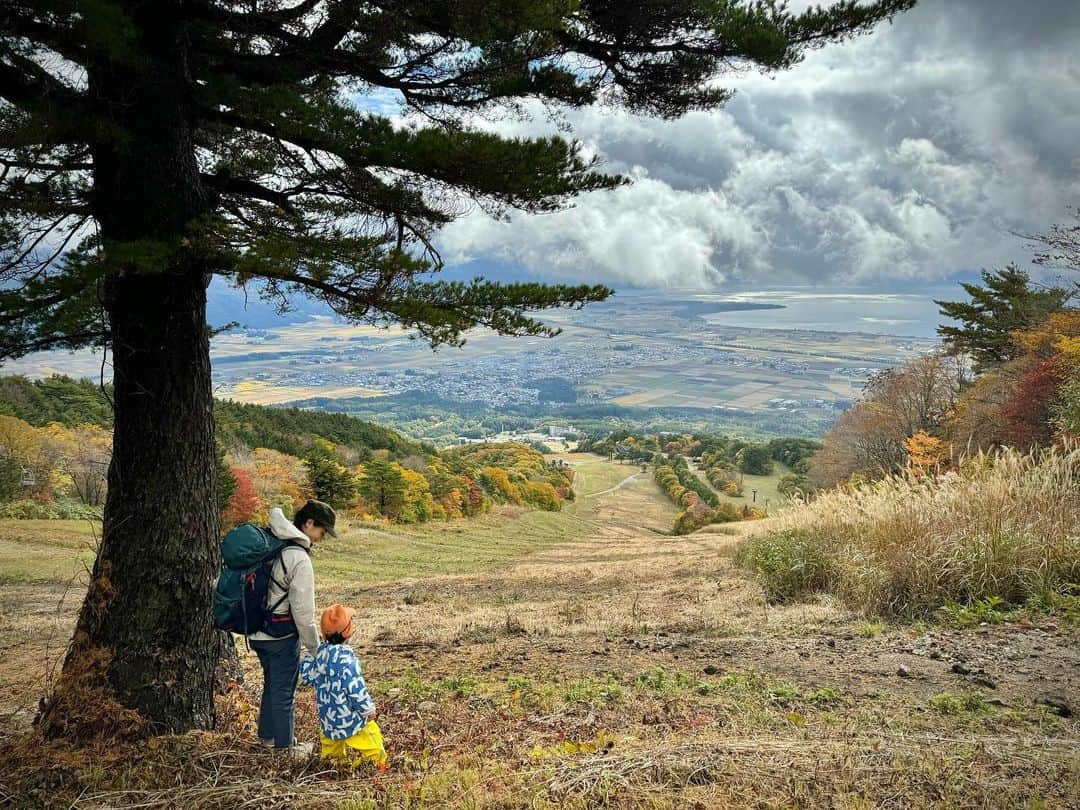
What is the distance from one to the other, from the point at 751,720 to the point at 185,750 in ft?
10.6

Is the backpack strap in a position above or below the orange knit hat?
above

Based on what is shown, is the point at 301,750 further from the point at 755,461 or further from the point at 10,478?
the point at 755,461

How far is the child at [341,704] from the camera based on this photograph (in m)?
3.57

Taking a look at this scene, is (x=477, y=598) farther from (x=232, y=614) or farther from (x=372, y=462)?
(x=372, y=462)

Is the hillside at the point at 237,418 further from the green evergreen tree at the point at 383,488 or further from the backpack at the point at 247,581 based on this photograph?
the backpack at the point at 247,581

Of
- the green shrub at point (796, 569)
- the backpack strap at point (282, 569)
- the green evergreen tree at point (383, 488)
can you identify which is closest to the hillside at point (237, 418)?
the green evergreen tree at point (383, 488)

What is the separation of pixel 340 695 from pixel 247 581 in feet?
2.58

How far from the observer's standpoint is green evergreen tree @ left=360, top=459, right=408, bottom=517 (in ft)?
110

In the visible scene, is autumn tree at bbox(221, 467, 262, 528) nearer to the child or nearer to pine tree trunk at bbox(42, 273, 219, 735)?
pine tree trunk at bbox(42, 273, 219, 735)

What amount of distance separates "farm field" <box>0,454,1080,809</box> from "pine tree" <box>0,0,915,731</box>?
2.42 ft

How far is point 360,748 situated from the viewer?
3590 mm

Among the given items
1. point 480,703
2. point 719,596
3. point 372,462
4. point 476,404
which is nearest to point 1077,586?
point 719,596

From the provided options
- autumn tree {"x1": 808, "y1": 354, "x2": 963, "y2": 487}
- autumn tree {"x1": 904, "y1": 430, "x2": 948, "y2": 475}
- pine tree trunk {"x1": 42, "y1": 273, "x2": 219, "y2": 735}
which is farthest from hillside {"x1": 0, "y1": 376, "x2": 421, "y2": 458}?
autumn tree {"x1": 904, "y1": 430, "x2": 948, "y2": 475}

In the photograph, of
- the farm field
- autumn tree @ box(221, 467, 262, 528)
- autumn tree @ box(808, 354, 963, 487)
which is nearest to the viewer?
the farm field
